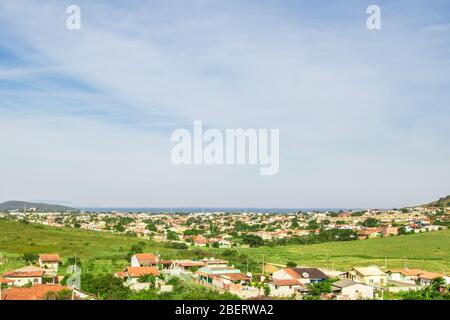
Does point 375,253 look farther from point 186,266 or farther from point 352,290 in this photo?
point 352,290

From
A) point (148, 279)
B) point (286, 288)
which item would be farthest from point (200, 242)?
point (286, 288)

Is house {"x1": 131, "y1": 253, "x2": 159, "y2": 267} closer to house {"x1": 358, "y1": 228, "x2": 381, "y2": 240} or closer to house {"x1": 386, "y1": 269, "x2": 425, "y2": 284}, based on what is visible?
house {"x1": 386, "y1": 269, "x2": 425, "y2": 284}

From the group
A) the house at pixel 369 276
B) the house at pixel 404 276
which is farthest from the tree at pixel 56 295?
the house at pixel 404 276

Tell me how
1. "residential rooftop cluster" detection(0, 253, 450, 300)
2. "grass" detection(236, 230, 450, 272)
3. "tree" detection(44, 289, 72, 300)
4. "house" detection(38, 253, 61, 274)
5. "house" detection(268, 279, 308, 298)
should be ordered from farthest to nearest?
1. "grass" detection(236, 230, 450, 272)
2. "house" detection(38, 253, 61, 274)
3. "house" detection(268, 279, 308, 298)
4. "residential rooftop cluster" detection(0, 253, 450, 300)
5. "tree" detection(44, 289, 72, 300)

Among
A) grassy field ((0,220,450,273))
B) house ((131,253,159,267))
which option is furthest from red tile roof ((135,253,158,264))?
grassy field ((0,220,450,273))

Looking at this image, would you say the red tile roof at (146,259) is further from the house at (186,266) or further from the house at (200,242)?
the house at (200,242)
